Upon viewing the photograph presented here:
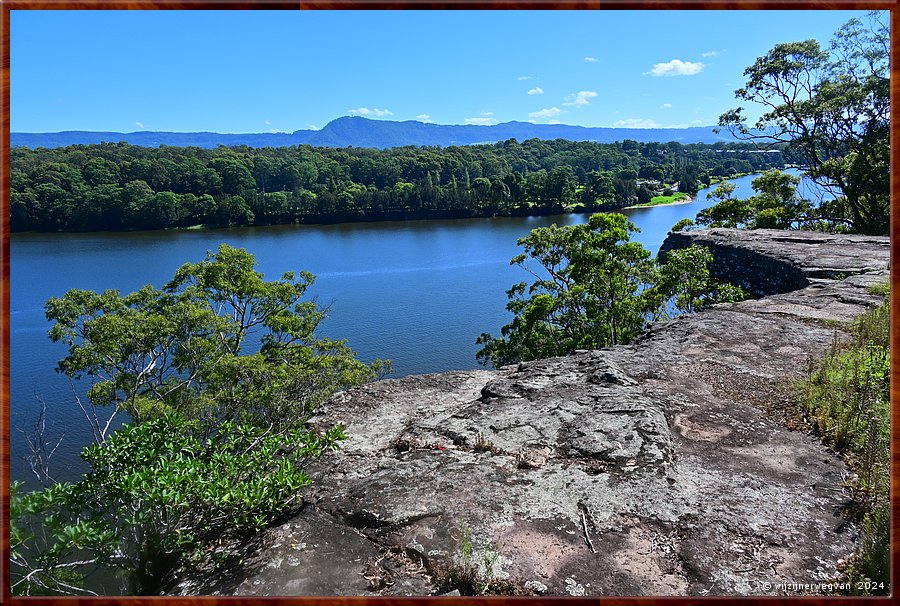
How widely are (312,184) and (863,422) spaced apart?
58552 millimetres

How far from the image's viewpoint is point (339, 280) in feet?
86.3

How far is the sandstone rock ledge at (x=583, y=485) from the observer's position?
8.00 ft

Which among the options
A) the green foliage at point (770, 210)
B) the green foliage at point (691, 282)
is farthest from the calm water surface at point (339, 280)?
the green foliage at point (691, 282)

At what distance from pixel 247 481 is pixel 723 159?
4884 centimetres

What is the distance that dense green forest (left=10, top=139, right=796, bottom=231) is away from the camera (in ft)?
120

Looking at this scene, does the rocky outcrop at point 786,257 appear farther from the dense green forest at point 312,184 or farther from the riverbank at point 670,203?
the riverbank at point 670,203

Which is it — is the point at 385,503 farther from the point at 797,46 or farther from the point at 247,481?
the point at 797,46

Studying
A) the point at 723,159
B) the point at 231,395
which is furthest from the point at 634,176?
the point at 231,395

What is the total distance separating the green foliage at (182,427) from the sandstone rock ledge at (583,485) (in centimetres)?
27

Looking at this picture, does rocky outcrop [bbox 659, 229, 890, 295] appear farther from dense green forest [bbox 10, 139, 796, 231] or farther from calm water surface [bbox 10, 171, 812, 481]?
dense green forest [bbox 10, 139, 796, 231]

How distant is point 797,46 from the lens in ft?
49.4

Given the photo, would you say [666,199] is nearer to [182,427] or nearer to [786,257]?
[786,257]

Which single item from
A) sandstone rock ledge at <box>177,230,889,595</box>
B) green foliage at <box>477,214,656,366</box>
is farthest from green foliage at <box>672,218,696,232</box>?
sandstone rock ledge at <box>177,230,889,595</box>

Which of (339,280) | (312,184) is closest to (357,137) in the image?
(312,184)
